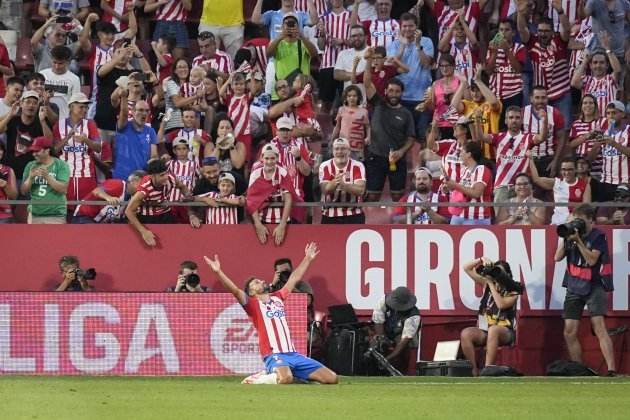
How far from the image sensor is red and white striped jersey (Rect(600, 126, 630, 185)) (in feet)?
67.9

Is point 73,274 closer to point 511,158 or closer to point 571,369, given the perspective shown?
point 511,158

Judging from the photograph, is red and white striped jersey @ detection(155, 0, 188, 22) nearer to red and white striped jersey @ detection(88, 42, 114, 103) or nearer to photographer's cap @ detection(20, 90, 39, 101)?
red and white striped jersey @ detection(88, 42, 114, 103)

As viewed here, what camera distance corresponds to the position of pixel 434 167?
20719 millimetres

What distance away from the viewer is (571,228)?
18875 millimetres

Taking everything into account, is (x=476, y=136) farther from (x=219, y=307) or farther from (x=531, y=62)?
(x=219, y=307)

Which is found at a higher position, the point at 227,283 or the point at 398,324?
the point at 227,283

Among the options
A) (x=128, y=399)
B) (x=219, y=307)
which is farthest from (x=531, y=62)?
(x=128, y=399)

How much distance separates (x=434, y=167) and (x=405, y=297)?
2272mm

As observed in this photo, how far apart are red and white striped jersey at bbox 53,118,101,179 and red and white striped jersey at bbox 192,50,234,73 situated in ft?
8.69

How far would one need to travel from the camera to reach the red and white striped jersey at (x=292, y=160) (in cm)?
2023

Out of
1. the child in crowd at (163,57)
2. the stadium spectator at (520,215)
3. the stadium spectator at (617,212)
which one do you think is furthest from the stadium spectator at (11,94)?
the stadium spectator at (617,212)

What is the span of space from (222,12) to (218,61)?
4.24 feet

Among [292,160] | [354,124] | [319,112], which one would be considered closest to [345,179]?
[292,160]

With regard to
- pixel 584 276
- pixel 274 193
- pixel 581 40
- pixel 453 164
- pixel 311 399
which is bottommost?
pixel 311 399
